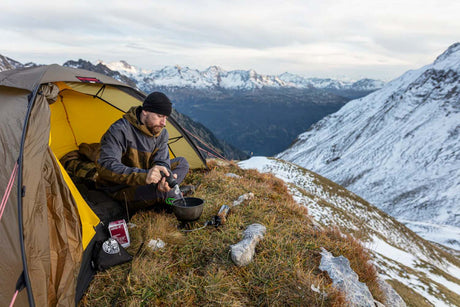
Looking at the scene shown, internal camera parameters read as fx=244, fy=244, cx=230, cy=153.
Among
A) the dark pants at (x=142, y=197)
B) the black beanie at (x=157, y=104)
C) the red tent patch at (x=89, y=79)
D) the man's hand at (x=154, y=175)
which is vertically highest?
the red tent patch at (x=89, y=79)

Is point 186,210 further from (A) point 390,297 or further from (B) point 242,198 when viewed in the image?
(A) point 390,297

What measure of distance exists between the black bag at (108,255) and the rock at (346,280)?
3.33 meters

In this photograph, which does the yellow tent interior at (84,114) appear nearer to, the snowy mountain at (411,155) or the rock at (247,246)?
the rock at (247,246)

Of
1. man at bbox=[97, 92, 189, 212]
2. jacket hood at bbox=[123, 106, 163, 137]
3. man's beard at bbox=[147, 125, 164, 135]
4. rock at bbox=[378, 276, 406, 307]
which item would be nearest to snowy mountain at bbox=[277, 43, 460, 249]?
rock at bbox=[378, 276, 406, 307]

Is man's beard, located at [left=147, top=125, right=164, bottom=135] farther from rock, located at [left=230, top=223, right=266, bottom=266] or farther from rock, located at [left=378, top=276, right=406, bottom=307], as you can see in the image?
rock, located at [left=378, top=276, right=406, bottom=307]

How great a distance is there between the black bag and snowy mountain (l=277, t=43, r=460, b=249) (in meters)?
69.4

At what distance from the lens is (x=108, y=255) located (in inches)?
158

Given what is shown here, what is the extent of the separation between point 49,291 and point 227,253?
257cm

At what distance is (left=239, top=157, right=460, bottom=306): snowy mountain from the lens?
36.9 feet

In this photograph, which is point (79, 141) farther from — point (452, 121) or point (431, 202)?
point (452, 121)

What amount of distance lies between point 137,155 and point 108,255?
217 centimetres

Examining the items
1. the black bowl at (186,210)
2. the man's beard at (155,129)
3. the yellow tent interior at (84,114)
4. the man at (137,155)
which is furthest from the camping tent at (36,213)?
the yellow tent interior at (84,114)

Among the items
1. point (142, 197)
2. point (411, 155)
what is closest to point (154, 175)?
point (142, 197)

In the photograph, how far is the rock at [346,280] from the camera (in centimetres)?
364
